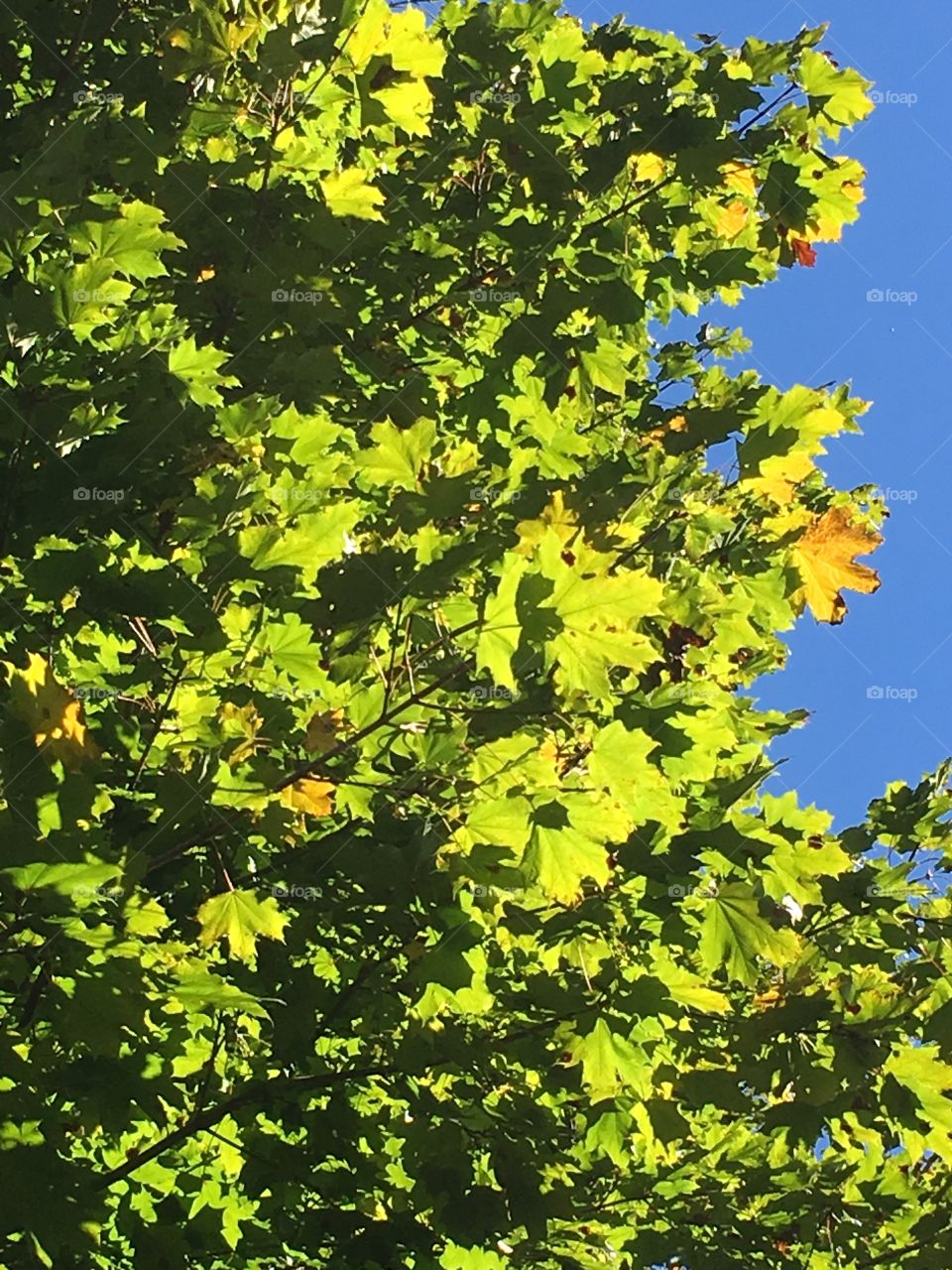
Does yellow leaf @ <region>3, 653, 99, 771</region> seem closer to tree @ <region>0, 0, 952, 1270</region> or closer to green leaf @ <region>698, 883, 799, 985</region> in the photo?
tree @ <region>0, 0, 952, 1270</region>

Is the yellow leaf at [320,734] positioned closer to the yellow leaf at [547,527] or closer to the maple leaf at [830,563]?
the yellow leaf at [547,527]

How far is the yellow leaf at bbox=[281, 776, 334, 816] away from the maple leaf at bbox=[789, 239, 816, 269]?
2.68 m

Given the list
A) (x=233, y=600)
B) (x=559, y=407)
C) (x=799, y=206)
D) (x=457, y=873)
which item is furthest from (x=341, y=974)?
(x=799, y=206)

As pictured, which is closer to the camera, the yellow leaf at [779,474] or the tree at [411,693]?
the tree at [411,693]

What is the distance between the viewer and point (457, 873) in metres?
2.34

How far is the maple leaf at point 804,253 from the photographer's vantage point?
406 cm

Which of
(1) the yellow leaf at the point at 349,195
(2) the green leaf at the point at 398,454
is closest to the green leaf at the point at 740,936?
(2) the green leaf at the point at 398,454

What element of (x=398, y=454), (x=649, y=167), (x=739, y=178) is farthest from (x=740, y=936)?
(x=739, y=178)

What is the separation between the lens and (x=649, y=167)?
12.0 feet

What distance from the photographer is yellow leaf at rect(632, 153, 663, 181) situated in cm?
363

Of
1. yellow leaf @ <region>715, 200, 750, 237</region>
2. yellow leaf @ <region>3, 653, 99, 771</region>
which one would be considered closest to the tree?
yellow leaf @ <region>3, 653, 99, 771</region>

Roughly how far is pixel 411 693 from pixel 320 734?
0.29m

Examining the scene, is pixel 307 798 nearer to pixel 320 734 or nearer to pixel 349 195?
pixel 320 734

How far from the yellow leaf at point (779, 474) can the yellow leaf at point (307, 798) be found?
1.29m
